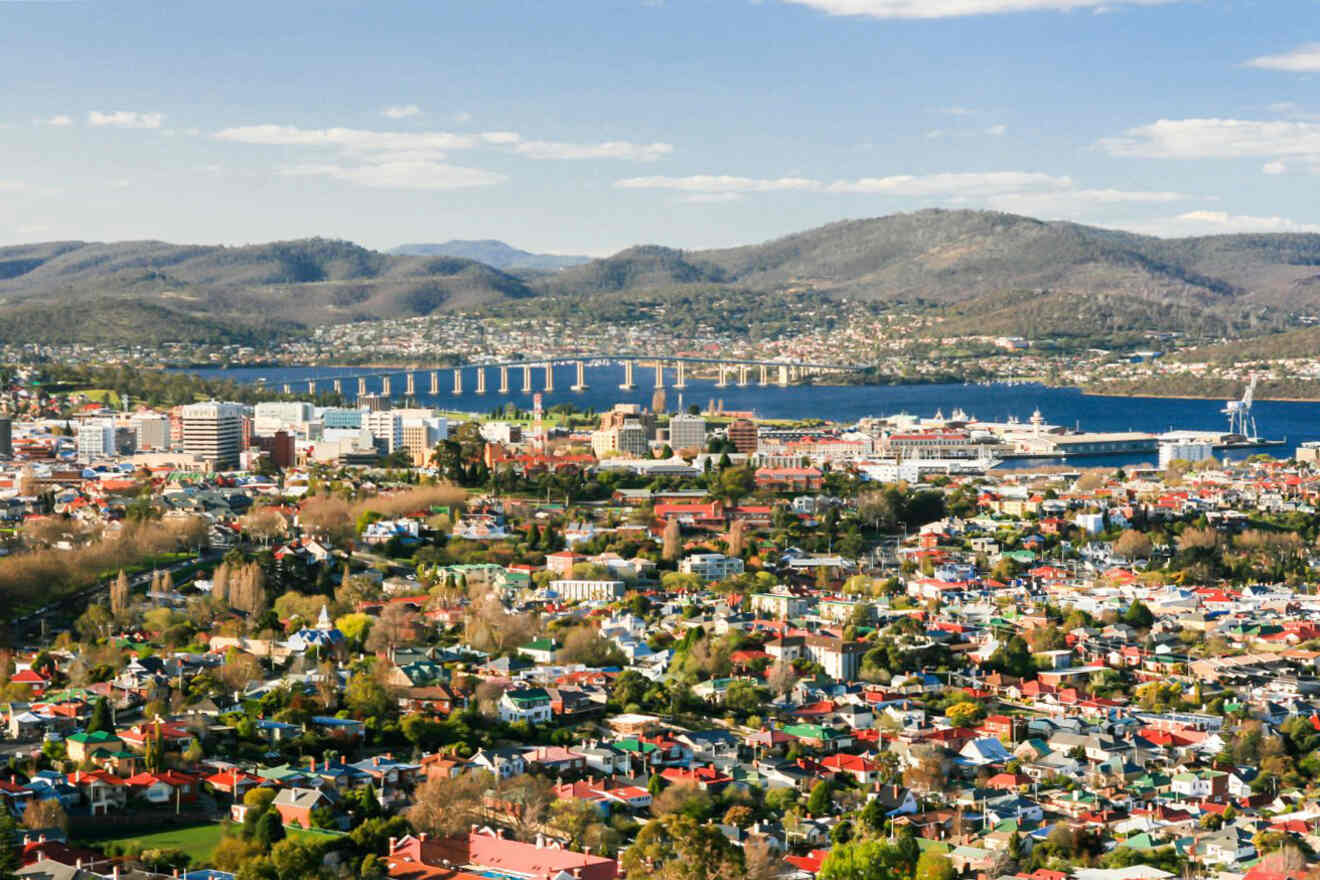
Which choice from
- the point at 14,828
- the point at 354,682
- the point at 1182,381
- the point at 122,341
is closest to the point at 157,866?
the point at 14,828

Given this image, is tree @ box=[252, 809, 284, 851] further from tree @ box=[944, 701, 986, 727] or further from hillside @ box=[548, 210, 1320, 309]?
hillside @ box=[548, 210, 1320, 309]

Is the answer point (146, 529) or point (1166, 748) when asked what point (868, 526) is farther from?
point (1166, 748)

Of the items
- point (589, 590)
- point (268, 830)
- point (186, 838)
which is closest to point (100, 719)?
point (186, 838)

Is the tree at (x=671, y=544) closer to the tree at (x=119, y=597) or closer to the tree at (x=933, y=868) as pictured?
the tree at (x=119, y=597)

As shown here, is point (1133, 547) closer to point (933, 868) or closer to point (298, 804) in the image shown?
point (933, 868)

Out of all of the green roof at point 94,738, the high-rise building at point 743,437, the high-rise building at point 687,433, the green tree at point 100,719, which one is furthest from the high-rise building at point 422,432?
the green roof at point 94,738

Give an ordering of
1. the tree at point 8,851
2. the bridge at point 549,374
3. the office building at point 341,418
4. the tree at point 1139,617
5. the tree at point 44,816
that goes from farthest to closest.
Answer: the bridge at point 549,374 < the office building at point 341,418 < the tree at point 1139,617 < the tree at point 44,816 < the tree at point 8,851

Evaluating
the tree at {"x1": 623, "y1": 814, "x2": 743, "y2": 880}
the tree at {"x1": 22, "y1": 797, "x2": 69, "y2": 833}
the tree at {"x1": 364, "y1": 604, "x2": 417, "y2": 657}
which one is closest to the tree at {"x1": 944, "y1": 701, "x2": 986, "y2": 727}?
the tree at {"x1": 364, "y1": 604, "x2": 417, "y2": 657}
